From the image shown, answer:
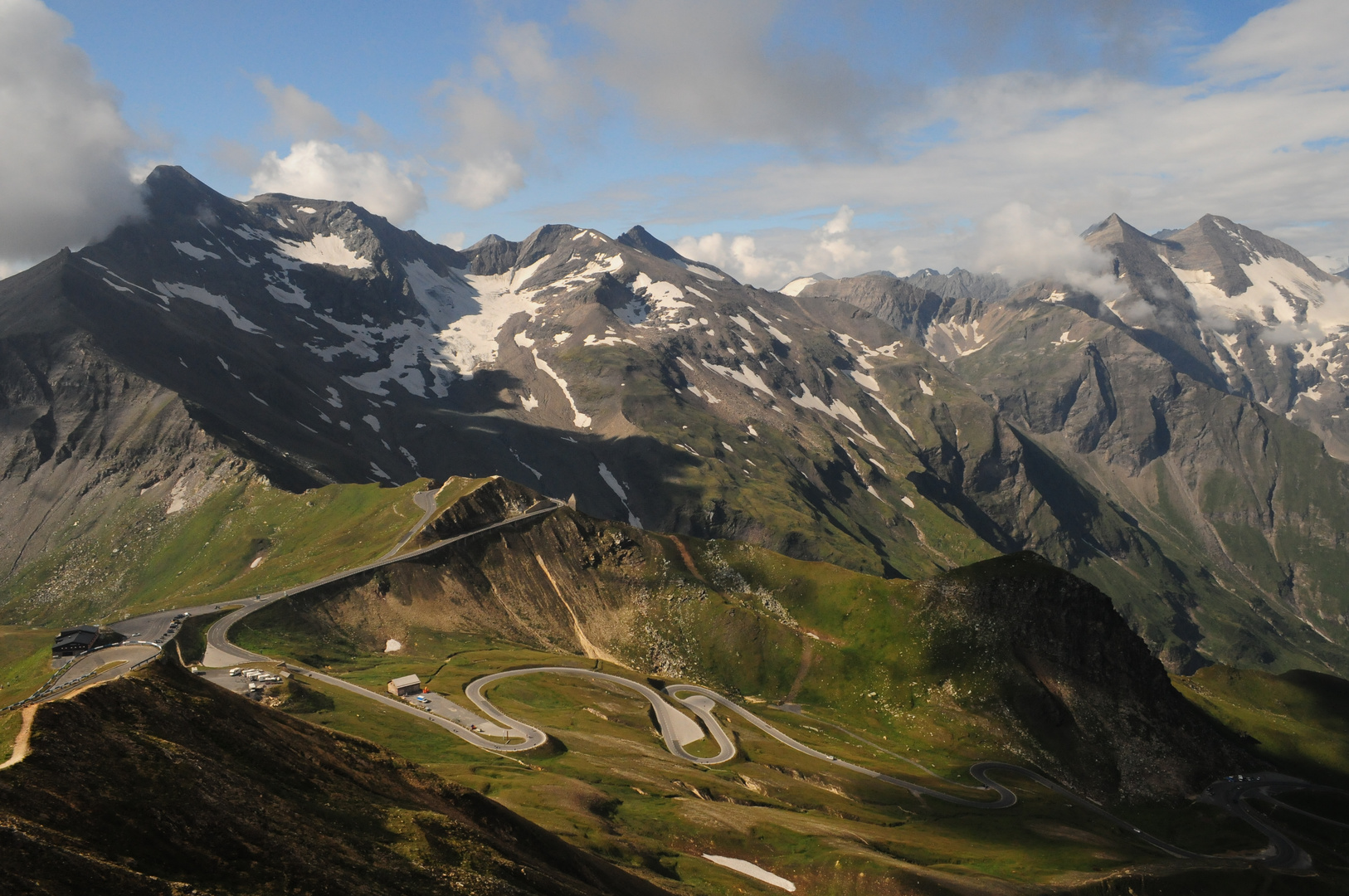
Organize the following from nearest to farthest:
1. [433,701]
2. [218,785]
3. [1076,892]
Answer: [218,785] → [1076,892] → [433,701]

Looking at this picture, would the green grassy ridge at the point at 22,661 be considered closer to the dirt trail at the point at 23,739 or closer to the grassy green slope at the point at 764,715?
the grassy green slope at the point at 764,715

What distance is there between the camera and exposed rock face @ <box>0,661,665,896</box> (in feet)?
105

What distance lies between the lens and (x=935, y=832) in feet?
381

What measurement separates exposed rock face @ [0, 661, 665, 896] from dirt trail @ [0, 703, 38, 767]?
329 mm

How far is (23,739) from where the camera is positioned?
3566 cm

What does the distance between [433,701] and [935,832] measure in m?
72.7

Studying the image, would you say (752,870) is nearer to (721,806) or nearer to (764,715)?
(721,806)

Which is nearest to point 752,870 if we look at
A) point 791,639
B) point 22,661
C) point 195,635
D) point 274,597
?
point 195,635

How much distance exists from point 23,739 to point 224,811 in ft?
28.9

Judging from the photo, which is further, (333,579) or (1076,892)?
(333,579)

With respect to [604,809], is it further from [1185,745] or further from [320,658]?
[1185,745]

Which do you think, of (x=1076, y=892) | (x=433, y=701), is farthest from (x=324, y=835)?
(x=1076, y=892)

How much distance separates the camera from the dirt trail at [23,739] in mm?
34188

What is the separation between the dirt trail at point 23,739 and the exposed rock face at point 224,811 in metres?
0.33
